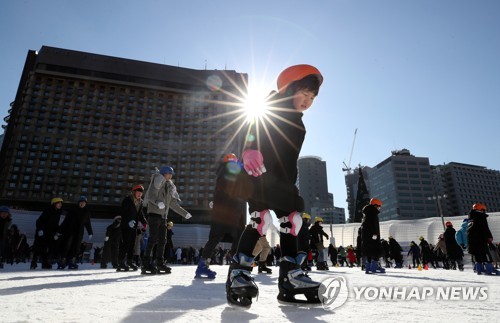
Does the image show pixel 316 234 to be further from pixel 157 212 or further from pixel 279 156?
pixel 279 156

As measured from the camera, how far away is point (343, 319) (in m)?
1.41

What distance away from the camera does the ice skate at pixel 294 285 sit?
1864 millimetres

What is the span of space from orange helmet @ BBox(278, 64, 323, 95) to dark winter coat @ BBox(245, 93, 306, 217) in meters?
0.10

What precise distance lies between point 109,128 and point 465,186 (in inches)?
6297

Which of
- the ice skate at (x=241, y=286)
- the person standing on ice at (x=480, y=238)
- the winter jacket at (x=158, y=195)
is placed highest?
the winter jacket at (x=158, y=195)

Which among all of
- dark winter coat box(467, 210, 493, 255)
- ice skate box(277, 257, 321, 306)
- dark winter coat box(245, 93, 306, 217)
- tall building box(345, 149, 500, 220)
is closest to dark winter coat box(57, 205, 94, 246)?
dark winter coat box(245, 93, 306, 217)

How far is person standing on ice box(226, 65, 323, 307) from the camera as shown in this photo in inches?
74.8

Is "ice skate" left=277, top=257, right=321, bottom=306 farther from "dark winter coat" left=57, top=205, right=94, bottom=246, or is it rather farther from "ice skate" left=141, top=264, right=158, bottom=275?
"dark winter coat" left=57, top=205, right=94, bottom=246

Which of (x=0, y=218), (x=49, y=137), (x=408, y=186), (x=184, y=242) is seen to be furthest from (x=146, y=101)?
(x=408, y=186)

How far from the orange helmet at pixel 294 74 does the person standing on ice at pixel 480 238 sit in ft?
23.3

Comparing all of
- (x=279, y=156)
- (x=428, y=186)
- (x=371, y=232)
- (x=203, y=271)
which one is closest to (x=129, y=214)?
(x=203, y=271)

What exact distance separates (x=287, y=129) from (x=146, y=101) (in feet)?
264

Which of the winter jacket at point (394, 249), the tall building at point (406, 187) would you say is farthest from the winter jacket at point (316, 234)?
the tall building at point (406, 187)

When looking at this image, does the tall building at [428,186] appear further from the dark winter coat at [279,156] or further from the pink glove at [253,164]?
the pink glove at [253,164]
